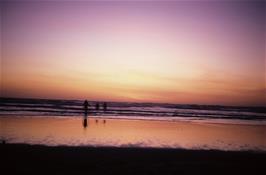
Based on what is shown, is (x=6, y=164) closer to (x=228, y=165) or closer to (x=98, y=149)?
(x=98, y=149)

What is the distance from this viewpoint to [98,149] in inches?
450

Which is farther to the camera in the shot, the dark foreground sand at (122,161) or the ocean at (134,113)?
the ocean at (134,113)

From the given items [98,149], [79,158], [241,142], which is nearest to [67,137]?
[98,149]

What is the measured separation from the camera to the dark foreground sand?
848cm

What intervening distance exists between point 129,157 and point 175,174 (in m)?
2.41

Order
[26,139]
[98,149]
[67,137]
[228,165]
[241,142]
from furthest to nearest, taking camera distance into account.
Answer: [241,142] → [67,137] → [26,139] → [98,149] → [228,165]

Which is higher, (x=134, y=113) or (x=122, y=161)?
(x=134, y=113)

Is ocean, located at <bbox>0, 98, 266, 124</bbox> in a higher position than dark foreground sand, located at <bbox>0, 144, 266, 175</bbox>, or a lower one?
higher

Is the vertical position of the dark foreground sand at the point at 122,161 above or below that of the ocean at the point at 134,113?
below

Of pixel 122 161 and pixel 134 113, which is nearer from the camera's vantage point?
pixel 122 161

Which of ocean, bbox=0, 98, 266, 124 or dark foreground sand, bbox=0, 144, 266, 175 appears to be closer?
dark foreground sand, bbox=0, 144, 266, 175

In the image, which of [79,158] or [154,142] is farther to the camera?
[154,142]

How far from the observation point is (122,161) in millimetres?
Result: 9656

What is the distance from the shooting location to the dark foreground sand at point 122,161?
27.8 ft
